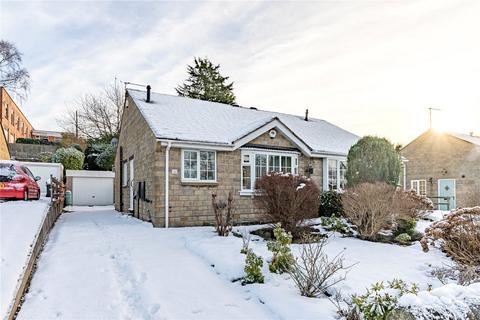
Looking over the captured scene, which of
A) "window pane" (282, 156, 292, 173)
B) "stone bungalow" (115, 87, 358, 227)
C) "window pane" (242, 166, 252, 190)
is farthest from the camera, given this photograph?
"window pane" (282, 156, 292, 173)

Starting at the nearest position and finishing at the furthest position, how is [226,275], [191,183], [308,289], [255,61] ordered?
1. [308,289]
2. [226,275]
3. [191,183]
4. [255,61]

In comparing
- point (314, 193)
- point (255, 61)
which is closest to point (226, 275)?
point (314, 193)

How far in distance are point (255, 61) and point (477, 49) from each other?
7.85 meters

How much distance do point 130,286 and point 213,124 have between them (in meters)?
9.42

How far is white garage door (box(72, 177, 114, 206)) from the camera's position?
2358cm

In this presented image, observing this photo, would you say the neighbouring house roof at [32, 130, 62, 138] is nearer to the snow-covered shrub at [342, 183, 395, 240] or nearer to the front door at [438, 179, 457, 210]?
the front door at [438, 179, 457, 210]

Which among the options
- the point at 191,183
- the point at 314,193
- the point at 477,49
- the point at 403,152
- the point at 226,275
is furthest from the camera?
the point at 403,152

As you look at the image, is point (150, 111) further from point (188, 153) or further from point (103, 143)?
point (103, 143)

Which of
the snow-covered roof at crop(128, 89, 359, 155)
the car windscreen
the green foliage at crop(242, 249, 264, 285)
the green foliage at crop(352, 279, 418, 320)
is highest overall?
the snow-covered roof at crop(128, 89, 359, 155)

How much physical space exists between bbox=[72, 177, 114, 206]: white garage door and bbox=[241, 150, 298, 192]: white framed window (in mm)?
14765

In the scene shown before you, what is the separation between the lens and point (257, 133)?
1341cm

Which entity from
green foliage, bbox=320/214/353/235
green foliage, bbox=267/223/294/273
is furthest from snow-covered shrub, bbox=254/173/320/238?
green foliage, bbox=267/223/294/273

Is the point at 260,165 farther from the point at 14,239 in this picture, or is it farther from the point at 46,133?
the point at 46,133

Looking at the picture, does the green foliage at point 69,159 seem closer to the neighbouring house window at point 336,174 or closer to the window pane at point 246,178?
the window pane at point 246,178
